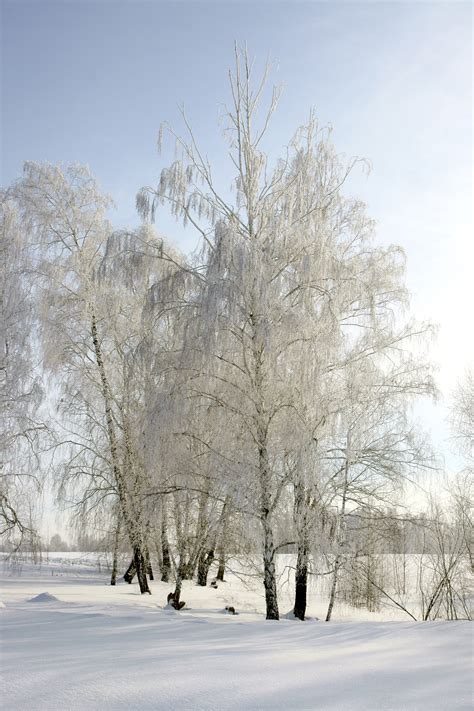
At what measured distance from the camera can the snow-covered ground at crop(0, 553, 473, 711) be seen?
3.36 meters

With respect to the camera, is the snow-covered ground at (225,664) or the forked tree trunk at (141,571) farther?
the forked tree trunk at (141,571)

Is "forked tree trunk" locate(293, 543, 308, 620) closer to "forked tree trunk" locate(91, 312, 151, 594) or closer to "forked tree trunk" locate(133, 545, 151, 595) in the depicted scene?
"forked tree trunk" locate(91, 312, 151, 594)

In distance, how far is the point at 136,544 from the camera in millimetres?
12086

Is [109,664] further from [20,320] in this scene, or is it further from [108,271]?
[20,320]

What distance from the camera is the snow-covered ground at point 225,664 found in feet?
11.0

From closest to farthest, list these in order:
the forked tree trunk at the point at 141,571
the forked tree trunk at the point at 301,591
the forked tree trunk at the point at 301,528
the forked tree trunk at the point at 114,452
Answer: the forked tree trunk at the point at 301,528, the forked tree trunk at the point at 301,591, the forked tree trunk at the point at 114,452, the forked tree trunk at the point at 141,571

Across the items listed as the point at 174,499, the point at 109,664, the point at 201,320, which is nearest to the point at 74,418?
the point at 174,499

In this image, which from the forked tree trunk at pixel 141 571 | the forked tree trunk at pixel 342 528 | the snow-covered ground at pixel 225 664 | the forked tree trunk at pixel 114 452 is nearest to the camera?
the snow-covered ground at pixel 225 664

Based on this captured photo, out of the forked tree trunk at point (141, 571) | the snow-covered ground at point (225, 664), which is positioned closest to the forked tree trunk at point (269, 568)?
the snow-covered ground at point (225, 664)

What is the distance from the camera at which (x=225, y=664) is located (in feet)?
13.4

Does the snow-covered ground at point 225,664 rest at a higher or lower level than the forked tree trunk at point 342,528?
lower

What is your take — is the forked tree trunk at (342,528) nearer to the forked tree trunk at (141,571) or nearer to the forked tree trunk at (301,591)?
the forked tree trunk at (301,591)

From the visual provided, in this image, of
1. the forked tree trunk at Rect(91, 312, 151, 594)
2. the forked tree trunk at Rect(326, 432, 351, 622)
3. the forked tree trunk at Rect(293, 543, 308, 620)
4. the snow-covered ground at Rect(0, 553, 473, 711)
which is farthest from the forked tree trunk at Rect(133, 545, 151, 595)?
the snow-covered ground at Rect(0, 553, 473, 711)

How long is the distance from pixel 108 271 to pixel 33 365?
2.40 meters
